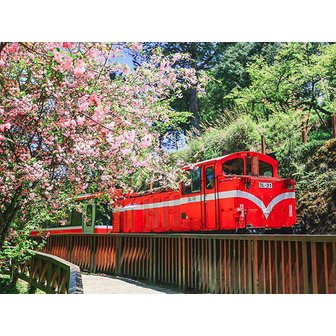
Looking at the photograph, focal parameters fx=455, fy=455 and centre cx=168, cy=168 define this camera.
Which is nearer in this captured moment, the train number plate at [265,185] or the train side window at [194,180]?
the train number plate at [265,185]

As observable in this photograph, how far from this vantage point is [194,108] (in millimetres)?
8336

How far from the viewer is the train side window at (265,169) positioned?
27.9 feet

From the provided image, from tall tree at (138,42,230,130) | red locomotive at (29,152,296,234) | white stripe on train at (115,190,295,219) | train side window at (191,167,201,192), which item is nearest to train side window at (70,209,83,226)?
red locomotive at (29,152,296,234)

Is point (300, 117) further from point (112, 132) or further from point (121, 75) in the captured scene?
point (112, 132)

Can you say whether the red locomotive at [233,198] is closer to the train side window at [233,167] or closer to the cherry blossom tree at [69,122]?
the train side window at [233,167]

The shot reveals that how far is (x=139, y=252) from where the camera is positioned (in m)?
8.38

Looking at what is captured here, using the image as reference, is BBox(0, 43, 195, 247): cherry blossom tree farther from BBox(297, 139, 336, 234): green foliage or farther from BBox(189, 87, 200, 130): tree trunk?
BBox(297, 139, 336, 234): green foliage

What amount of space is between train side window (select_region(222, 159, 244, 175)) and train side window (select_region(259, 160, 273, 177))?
0.45m

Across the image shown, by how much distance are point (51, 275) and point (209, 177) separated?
3146mm

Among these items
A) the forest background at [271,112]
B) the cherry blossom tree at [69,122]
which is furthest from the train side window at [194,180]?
the cherry blossom tree at [69,122]

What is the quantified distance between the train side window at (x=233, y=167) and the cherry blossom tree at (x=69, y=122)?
209 cm

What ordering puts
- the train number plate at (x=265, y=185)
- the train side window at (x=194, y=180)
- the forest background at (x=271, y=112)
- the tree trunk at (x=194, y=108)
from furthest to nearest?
the train side window at (x=194, y=180) < the train number plate at (x=265, y=185) < the forest background at (x=271, y=112) < the tree trunk at (x=194, y=108)

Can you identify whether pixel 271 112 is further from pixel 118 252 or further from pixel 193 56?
pixel 118 252

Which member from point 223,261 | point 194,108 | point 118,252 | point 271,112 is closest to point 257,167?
point 194,108
